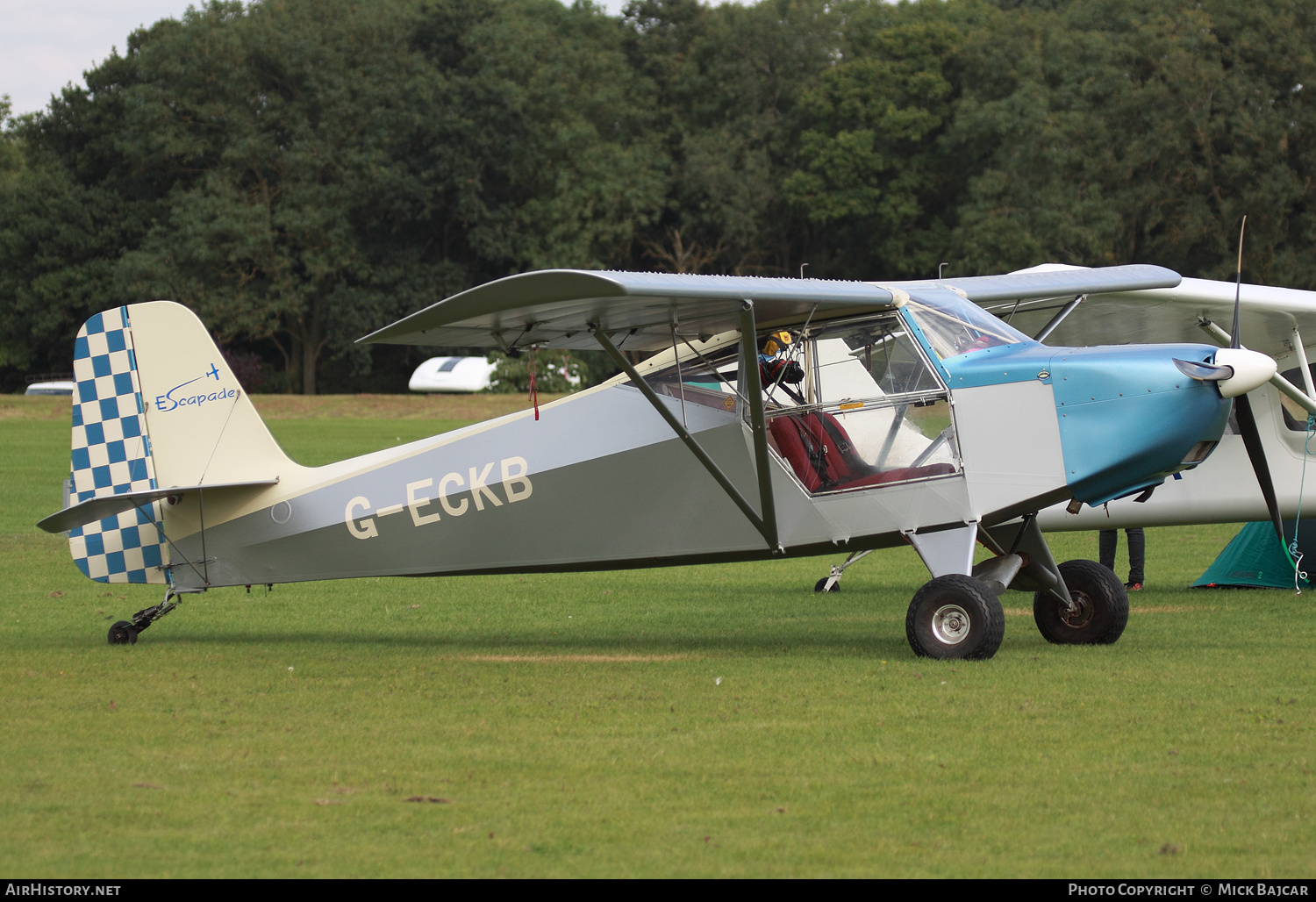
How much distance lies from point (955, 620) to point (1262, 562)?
6.57m

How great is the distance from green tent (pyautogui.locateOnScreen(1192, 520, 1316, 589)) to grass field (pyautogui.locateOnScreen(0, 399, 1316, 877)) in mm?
1321

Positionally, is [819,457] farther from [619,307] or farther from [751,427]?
[619,307]

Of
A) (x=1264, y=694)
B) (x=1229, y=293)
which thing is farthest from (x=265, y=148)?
(x=1264, y=694)

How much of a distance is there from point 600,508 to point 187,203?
56.4 metres

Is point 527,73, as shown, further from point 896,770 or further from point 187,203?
point 896,770

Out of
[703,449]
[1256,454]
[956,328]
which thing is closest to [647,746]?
[703,449]

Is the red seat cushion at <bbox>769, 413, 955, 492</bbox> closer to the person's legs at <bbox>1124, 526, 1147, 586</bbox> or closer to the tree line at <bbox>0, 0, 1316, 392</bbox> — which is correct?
the person's legs at <bbox>1124, 526, 1147, 586</bbox>

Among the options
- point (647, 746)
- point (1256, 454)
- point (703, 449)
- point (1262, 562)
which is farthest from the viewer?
point (1262, 562)

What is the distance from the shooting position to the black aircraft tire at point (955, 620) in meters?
9.37

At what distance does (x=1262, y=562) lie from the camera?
47.6 feet

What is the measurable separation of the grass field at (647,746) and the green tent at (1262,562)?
1321 mm

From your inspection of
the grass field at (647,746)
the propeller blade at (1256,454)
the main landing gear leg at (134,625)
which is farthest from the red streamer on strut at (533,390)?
the propeller blade at (1256,454)

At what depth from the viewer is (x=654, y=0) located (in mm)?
80312

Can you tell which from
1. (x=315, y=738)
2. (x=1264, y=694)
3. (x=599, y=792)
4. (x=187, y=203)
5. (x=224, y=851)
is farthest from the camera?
(x=187, y=203)
